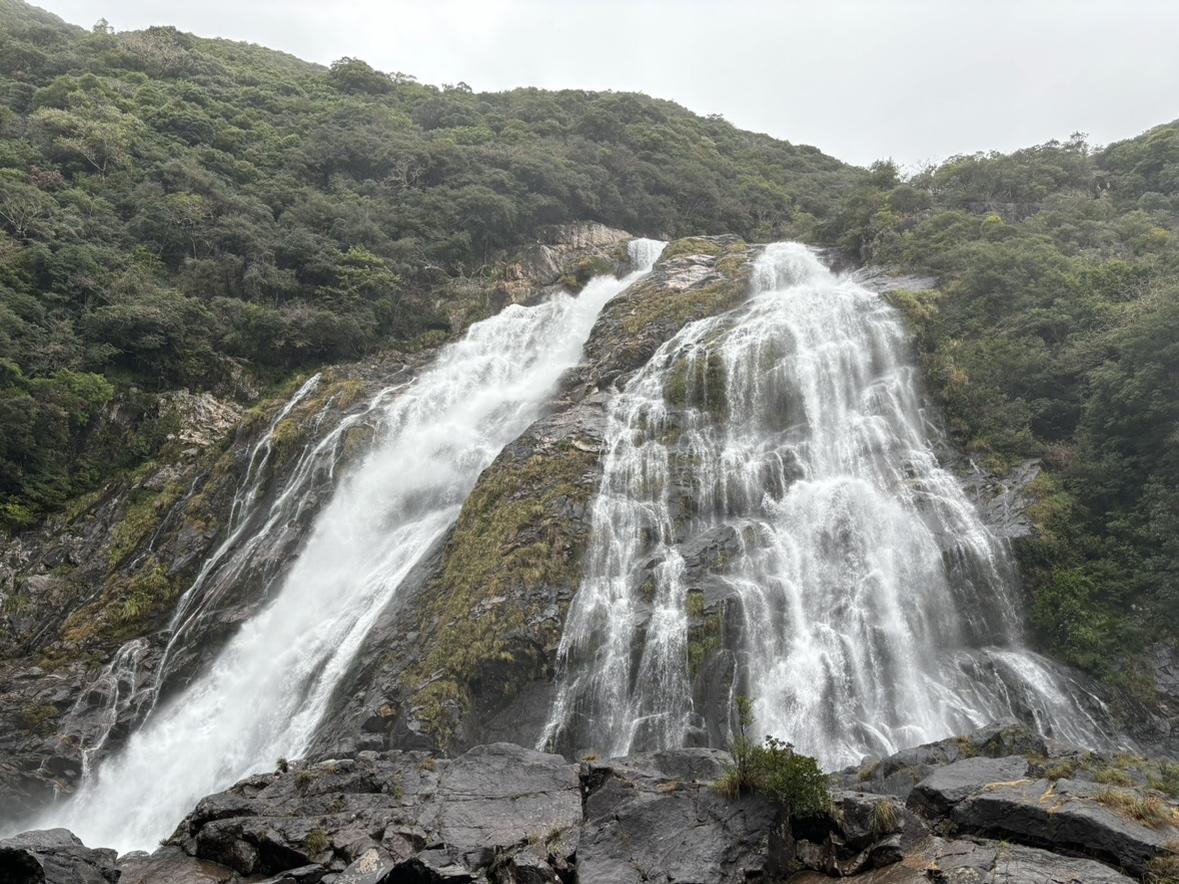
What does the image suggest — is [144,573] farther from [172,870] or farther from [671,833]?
[671,833]

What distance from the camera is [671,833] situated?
8.86 metres

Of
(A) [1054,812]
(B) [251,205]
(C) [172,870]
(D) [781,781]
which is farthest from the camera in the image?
(B) [251,205]

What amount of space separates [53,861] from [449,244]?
1307 inches

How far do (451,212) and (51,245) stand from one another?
18.4 meters

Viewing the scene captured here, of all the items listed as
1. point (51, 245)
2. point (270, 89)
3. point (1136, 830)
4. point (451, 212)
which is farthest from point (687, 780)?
point (270, 89)

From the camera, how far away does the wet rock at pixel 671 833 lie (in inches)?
321

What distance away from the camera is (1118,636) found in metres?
14.9

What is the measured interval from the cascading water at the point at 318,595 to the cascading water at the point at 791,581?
Result: 19.5 feet

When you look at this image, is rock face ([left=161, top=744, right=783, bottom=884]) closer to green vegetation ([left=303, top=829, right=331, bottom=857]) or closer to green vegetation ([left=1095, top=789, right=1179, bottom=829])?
green vegetation ([left=303, top=829, right=331, bottom=857])

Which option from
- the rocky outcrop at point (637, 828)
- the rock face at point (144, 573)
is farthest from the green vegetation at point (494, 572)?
the rocky outcrop at point (637, 828)

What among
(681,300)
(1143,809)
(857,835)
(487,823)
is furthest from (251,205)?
(1143,809)

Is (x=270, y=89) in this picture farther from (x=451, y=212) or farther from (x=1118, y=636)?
(x=1118, y=636)

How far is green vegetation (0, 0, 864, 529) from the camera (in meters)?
26.2

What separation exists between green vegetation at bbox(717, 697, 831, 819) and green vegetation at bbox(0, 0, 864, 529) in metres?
23.8
